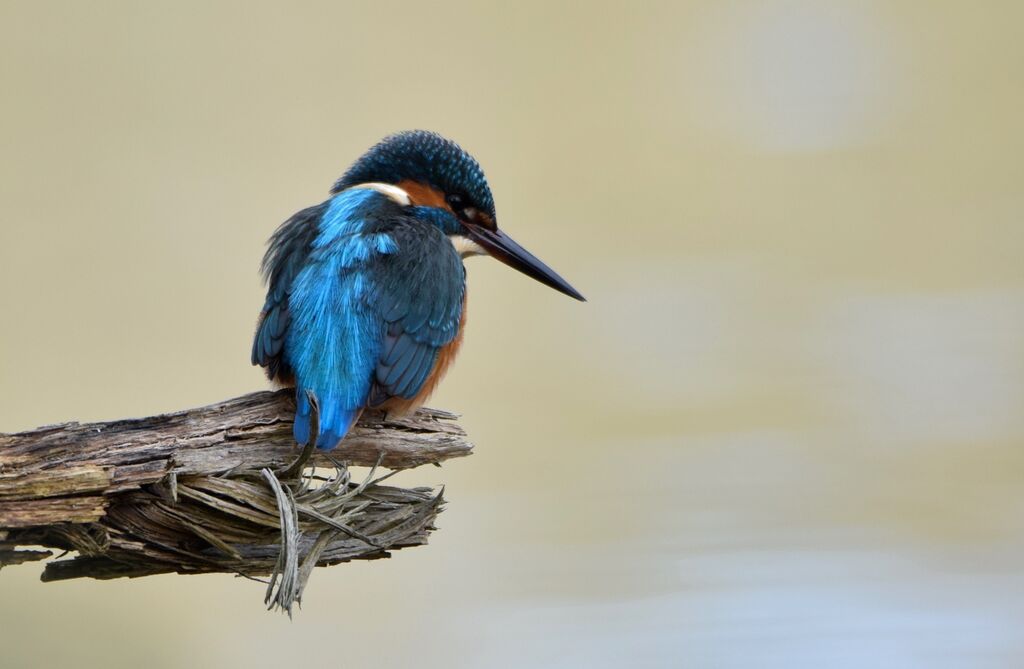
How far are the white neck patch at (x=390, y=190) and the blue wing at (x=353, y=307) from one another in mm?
67

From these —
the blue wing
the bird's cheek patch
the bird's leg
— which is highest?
the bird's cheek patch

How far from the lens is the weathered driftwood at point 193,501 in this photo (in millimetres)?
1271

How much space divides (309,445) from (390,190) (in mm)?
720

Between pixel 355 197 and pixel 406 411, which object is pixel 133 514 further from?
pixel 355 197

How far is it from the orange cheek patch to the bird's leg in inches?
26.5

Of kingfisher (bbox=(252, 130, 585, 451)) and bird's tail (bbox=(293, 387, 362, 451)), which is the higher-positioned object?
kingfisher (bbox=(252, 130, 585, 451))

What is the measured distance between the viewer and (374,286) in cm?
167

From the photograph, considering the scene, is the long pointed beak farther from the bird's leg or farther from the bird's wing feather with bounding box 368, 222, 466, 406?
the bird's leg

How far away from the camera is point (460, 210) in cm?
204

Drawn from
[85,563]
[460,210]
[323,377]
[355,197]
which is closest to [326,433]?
[323,377]

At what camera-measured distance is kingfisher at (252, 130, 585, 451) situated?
156 cm

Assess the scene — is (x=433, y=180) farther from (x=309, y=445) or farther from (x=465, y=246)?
(x=309, y=445)

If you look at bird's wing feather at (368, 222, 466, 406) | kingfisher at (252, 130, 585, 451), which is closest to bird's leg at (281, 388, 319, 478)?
kingfisher at (252, 130, 585, 451)

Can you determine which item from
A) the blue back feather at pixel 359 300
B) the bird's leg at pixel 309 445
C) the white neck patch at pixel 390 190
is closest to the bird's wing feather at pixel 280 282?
the blue back feather at pixel 359 300
